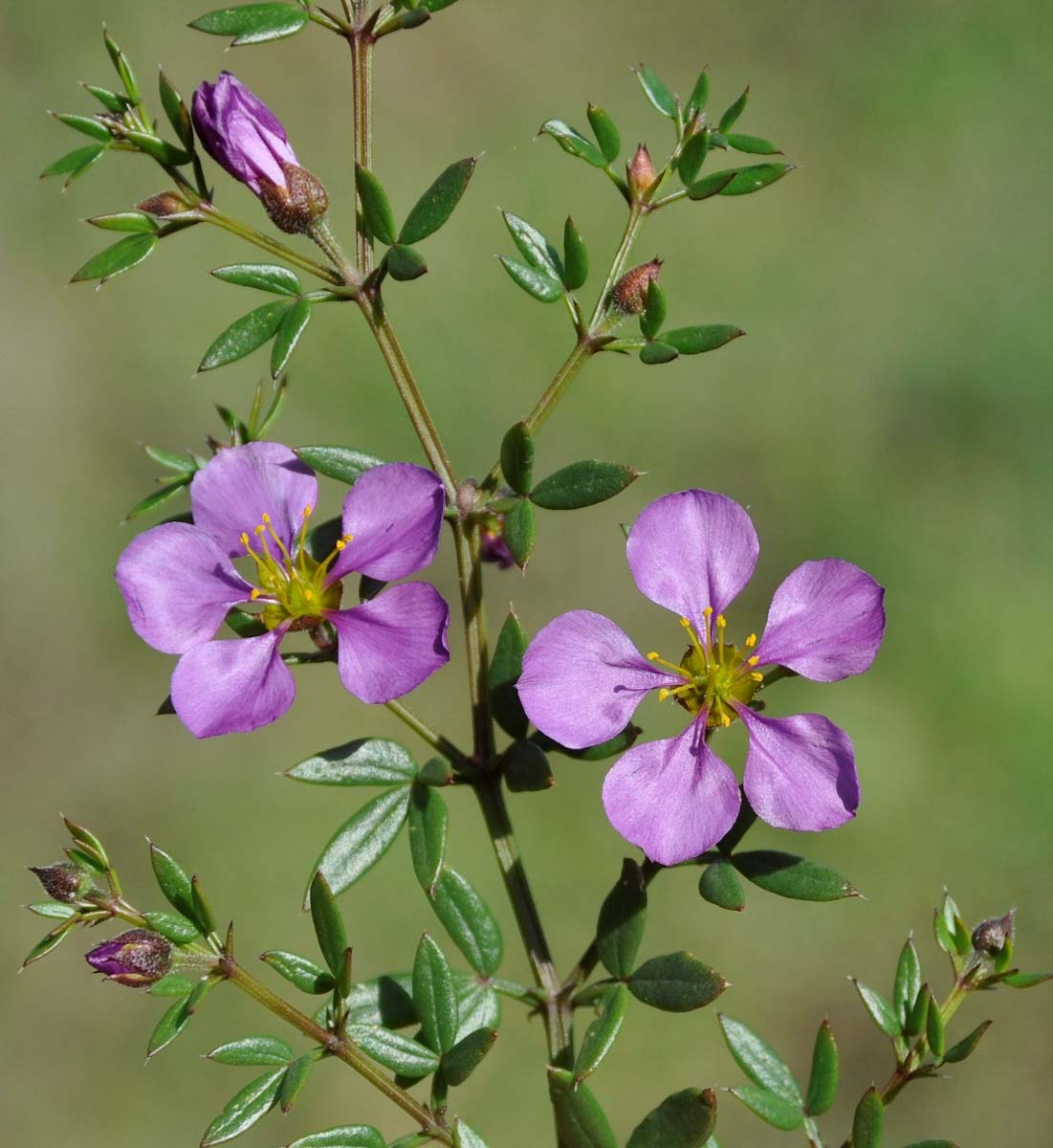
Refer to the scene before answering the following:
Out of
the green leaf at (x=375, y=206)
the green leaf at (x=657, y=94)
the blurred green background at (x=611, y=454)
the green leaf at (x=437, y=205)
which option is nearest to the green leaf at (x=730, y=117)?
the green leaf at (x=657, y=94)

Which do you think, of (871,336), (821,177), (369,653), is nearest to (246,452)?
(369,653)

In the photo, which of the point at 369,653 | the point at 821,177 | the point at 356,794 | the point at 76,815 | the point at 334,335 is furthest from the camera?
the point at 821,177

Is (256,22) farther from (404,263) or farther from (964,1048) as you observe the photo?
(964,1048)

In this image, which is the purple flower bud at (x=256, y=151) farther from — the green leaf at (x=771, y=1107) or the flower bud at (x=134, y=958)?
the green leaf at (x=771, y=1107)

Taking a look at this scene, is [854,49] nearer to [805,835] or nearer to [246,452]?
[805,835]

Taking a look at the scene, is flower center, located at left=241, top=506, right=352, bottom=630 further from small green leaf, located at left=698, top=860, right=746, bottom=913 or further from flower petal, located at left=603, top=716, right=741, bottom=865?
small green leaf, located at left=698, top=860, right=746, bottom=913

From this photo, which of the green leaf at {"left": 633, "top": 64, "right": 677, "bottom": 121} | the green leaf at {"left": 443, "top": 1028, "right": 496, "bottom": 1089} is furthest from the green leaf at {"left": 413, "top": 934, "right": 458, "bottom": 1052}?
the green leaf at {"left": 633, "top": 64, "right": 677, "bottom": 121}
